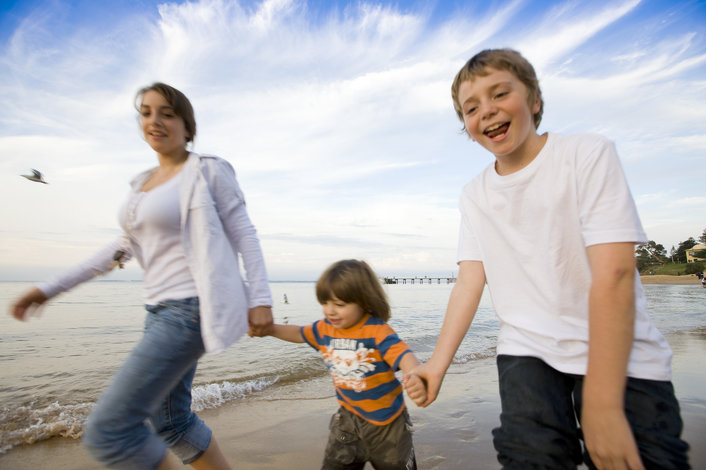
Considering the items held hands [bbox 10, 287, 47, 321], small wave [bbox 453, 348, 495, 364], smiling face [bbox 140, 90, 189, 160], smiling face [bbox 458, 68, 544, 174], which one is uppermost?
smiling face [bbox 140, 90, 189, 160]

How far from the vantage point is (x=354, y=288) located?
95.6 inches

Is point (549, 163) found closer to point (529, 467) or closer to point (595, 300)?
point (595, 300)

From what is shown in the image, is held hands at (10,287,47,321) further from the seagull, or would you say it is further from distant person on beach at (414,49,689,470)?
distant person on beach at (414,49,689,470)

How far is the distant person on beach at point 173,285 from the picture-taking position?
1.82 m

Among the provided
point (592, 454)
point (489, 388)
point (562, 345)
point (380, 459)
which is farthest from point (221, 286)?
point (489, 388)

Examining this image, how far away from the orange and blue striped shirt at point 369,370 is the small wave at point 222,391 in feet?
10.6

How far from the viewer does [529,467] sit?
141cm

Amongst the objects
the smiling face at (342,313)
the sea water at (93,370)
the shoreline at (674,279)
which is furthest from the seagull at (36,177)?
the shoreline at (674,279)

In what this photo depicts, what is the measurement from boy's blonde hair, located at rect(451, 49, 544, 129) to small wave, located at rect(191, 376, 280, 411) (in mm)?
4698

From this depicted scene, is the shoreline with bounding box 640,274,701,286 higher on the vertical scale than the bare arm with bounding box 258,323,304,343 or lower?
lower

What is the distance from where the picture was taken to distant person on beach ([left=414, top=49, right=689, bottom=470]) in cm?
130

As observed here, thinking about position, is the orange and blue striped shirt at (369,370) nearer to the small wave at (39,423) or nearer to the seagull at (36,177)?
the seagull at (36,177)

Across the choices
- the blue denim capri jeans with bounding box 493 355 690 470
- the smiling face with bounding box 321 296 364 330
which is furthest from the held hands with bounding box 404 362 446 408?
the smiling face with bounding box 321 296 364 330

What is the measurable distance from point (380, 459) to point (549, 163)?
5.93ft
